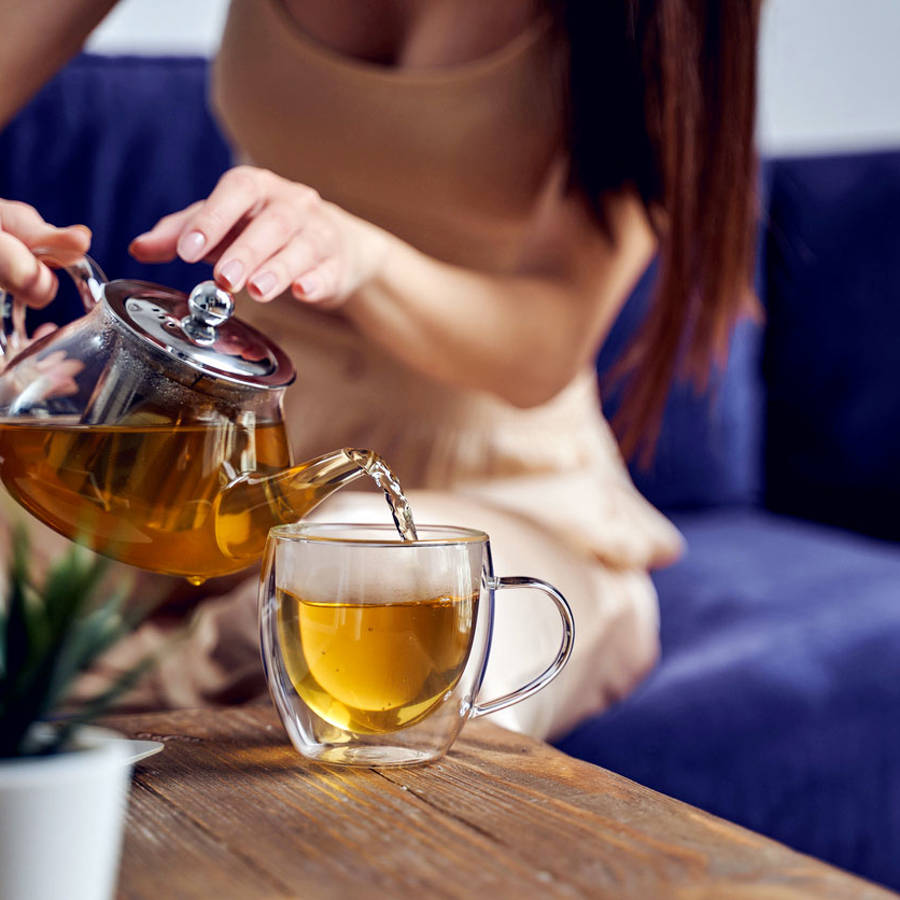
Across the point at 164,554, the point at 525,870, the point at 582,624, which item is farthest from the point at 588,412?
the point at 525,870

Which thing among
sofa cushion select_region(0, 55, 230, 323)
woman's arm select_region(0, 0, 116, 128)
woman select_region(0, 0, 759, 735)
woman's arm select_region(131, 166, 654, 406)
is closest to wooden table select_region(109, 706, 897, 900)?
woman's arm select_region(131, 166, 654, 406)

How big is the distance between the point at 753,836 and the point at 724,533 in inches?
46.9

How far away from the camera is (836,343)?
68.4 inches

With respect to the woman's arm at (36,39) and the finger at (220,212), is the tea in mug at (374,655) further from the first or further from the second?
the woman's arm at (36,39)

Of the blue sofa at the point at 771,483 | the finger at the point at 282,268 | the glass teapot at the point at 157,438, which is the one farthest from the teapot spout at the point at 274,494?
the blue sofa at the point at 771,483

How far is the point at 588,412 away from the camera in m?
1.14

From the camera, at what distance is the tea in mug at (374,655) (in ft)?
1.55

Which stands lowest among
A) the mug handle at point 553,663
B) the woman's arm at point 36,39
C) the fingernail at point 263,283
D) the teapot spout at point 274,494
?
the mug handle at point 553,663

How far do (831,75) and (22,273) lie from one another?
1.78 meters

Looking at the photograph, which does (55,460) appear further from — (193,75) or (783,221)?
(783,221)

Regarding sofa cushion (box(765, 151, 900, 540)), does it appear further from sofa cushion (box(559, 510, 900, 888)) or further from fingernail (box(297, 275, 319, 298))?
fingernail (box(297, 275, 319, 298))

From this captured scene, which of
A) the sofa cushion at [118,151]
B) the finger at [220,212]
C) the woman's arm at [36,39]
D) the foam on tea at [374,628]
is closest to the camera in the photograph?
the foam on tea at [374,628]

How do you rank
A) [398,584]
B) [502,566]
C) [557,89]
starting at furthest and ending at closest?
1. [557,89]
2. [502,566]
3. [398,584]

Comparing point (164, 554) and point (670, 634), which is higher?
point (164, 554)
